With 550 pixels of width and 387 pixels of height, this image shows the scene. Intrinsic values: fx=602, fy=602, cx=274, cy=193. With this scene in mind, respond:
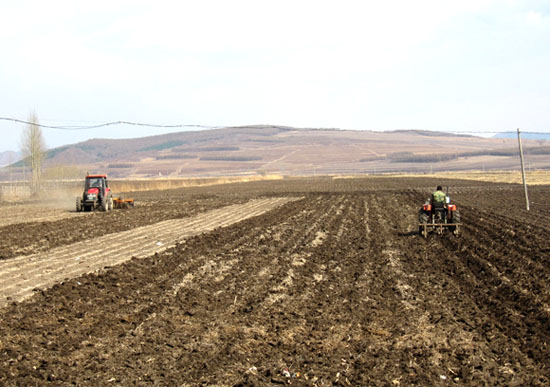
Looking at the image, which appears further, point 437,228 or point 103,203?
point 103,203

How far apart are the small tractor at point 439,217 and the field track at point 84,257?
767cm

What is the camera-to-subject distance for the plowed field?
22.4ft

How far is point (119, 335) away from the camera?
827 centimetres

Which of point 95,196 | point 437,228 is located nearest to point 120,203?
point 95,196

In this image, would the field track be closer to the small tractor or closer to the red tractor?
the small tractor

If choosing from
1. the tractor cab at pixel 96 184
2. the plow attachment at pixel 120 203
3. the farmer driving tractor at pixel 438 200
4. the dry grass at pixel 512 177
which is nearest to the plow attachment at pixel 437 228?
the farmer driving tractor at pixel 438 200

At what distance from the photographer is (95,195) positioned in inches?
1270

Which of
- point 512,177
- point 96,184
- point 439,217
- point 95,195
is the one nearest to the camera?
point 439,217

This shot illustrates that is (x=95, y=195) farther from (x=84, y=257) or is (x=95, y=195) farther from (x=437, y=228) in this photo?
(x=437, y=228)

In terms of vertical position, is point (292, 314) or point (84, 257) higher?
point (84, 257)

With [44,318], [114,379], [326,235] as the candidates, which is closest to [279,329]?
[114,379]

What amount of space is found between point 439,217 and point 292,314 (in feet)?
35.6

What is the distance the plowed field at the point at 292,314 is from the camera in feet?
22.4

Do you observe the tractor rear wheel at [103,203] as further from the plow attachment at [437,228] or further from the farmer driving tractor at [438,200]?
the farmer driving tractor at [438,200]
